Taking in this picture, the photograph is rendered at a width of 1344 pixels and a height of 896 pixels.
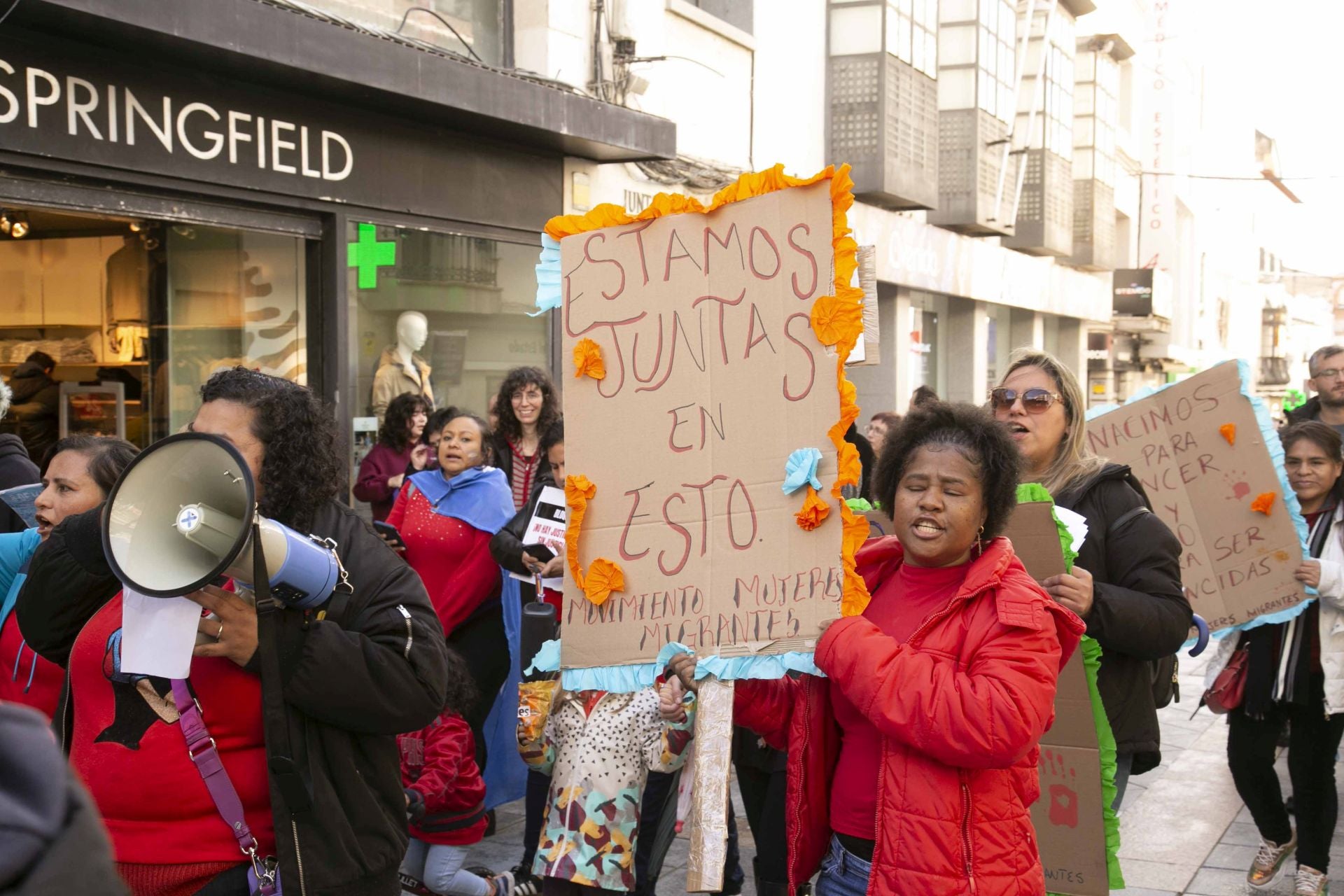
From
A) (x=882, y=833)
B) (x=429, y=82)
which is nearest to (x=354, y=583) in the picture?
(x=882, y=833)

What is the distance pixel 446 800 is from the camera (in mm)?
4500

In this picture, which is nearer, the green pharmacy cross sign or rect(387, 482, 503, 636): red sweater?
rect(387, 482, 503, 636): red sweater

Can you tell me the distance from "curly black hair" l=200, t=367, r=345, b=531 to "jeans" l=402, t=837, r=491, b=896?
7.81 ft

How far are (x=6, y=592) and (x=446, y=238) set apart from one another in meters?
5.88

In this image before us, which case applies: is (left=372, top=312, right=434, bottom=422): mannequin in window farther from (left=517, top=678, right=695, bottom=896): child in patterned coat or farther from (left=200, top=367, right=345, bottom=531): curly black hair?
(left=200, top=367, right=345, bottom=531): curly black hair

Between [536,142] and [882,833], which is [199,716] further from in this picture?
[536,142]

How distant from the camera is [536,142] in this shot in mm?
9312

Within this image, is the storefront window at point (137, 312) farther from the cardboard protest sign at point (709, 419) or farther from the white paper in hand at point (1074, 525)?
the white paper in hand at point (1074, 525)

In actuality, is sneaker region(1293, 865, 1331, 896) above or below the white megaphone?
below

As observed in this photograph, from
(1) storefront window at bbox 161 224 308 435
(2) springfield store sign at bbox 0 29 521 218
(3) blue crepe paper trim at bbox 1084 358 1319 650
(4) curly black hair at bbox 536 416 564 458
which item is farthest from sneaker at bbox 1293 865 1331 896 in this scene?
(2) springfield store sign at bbox 0 29 521 218

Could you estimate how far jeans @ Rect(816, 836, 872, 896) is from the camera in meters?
2.60

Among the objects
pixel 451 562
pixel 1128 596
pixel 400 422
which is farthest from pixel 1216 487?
pixel 400 422

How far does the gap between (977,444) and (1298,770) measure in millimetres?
3186

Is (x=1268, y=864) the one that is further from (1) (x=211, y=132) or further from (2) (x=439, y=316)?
(2) (x=439, y=316)
